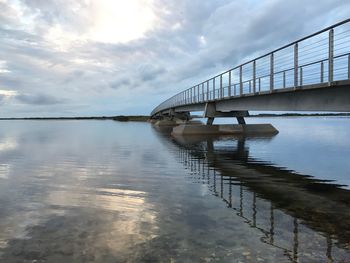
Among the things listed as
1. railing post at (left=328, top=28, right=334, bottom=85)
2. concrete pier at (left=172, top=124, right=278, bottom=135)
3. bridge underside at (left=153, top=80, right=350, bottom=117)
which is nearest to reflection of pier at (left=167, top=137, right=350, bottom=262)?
bridge underside at (left=153, top=80, right=350, bottom=117)

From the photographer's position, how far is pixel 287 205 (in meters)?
11.9

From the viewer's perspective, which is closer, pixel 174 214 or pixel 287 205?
pixel 174 214

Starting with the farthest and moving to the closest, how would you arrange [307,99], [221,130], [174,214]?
[221,130], [307,99], [174,214]

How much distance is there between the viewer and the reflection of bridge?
8164mm

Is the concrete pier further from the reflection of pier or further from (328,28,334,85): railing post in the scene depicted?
(328,28,334,85): railing post

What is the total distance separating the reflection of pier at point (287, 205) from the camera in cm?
823

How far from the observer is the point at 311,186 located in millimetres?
15414

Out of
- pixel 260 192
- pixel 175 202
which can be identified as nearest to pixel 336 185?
pixel 260 192

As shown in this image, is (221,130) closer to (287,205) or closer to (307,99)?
(307,99)

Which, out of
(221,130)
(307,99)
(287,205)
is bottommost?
(287,205)

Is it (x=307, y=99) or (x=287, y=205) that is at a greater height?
(x=307, y=99)

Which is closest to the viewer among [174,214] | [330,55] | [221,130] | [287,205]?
[174,214]

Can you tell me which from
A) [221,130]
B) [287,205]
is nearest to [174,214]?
[287,205]

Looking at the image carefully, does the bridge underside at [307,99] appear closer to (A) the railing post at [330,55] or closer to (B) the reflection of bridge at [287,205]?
(A) the railing post at [330,55]
